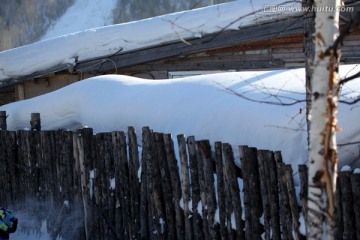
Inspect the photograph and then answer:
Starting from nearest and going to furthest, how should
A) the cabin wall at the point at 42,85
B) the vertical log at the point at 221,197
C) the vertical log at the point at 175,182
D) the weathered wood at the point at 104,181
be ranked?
the vertical log at the point at 221,197
the vertical log at the point at 175,182
the weathered wood at the point at 104,181
the cabin wall at the point at 42,85

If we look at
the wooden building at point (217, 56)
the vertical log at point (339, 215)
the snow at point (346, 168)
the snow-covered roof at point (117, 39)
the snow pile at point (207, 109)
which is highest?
the snow-covered roof at point (117, 39)

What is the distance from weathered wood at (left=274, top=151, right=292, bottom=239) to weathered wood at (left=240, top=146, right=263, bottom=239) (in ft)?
1.00

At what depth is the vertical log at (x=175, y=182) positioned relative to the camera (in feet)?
20.0

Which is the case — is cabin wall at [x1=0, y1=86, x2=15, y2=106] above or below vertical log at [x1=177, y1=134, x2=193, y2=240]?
above

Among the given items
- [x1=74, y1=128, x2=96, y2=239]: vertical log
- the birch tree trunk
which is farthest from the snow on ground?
the birch tree trunk

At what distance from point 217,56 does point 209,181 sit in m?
6.67

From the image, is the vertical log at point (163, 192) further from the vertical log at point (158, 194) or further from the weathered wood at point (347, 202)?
the weathered wood at point (347, 202)

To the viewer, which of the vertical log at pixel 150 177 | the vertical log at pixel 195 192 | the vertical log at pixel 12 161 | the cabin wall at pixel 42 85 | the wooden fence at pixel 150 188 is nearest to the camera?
the wooden fence at pixel 150 188

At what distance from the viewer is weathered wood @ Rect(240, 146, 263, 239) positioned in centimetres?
523

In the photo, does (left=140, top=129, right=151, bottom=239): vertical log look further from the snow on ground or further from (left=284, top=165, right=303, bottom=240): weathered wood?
the snow on ground

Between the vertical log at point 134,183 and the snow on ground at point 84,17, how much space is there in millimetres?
38074

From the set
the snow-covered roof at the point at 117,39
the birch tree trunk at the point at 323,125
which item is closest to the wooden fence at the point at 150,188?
the birch tree trunk at the point at 323,125

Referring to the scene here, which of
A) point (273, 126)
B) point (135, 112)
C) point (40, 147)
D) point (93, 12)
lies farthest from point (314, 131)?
point (93, 12)

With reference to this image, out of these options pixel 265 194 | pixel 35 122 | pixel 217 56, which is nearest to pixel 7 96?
pixel 217 56
